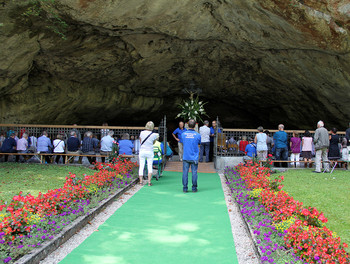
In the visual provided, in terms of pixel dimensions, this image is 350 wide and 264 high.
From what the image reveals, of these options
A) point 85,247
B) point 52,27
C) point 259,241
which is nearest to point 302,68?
point 52,27

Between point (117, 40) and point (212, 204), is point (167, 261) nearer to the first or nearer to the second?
point (212, 204)

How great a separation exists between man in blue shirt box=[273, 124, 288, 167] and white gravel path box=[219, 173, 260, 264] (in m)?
5.99

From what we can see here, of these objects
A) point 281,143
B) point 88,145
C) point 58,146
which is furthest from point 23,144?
point 281,143

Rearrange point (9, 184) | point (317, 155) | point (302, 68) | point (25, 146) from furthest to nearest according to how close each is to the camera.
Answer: point (302, 68), point (25, 146), point (317, 155), point (9, 184)

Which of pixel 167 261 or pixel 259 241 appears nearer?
pixel 167 261

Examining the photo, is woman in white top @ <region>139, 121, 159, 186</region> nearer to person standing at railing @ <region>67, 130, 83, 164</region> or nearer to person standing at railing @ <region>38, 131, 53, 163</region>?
person standing at railing @ <region>67, 130, 83, 164</region>

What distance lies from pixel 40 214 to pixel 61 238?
62 cm

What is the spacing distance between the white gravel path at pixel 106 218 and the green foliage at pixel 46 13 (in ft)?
25.7

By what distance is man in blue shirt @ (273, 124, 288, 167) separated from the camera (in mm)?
13062

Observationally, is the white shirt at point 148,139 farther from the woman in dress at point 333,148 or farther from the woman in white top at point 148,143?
the woman in dress at point 333,148

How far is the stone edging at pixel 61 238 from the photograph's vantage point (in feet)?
13.5

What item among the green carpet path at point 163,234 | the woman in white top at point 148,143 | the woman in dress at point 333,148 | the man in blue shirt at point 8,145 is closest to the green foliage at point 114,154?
the woman in white top at point 148,143

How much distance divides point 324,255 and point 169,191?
18.7 ft

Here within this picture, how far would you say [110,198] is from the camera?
7.57 m
